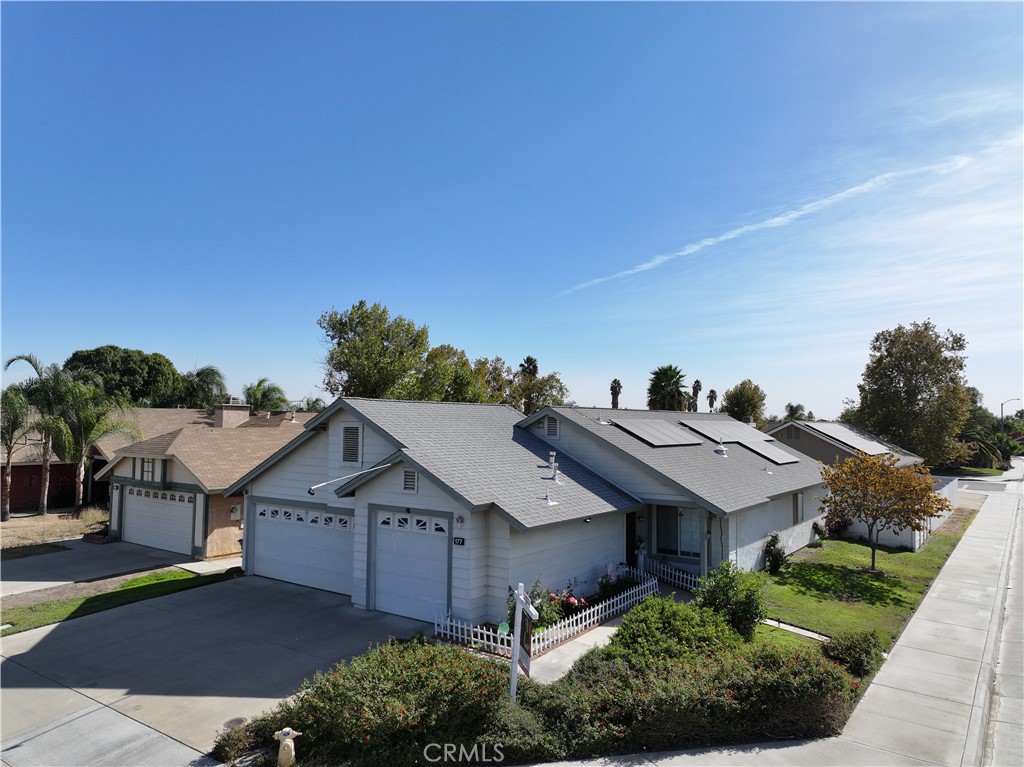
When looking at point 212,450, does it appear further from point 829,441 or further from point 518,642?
point 829,441

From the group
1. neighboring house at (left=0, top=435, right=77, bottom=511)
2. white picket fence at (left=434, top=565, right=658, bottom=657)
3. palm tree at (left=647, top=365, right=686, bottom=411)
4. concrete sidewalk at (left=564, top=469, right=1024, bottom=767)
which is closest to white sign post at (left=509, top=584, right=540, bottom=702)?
concrete sidewalk at (left=564, top=469, right=1024, bottom=767)

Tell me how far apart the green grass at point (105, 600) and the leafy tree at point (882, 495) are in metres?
20.9

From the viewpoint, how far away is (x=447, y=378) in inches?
1839

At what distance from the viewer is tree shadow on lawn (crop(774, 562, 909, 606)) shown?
16281 millimetres

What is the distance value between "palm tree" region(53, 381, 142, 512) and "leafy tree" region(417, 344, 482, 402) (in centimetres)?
2060

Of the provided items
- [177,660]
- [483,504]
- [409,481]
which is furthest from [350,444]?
[177,660]

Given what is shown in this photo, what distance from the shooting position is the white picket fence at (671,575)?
54.6ft

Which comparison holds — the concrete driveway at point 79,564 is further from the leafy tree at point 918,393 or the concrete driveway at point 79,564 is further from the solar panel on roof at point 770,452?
the leafy tree at point 918,393

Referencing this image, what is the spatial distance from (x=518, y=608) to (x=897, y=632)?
10.1 meters

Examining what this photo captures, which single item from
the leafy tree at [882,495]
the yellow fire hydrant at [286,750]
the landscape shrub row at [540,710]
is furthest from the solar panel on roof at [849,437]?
the yellow fire hydrant at [286,750]

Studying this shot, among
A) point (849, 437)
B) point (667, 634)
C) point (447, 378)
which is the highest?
point (447, 378)

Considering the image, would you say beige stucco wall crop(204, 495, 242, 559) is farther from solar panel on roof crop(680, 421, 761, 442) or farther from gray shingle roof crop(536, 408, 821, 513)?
solar panel on roof crop(680, 421, 761, 442)

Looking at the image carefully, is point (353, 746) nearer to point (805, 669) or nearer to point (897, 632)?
point (805, 669)

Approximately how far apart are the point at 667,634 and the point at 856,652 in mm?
3562
